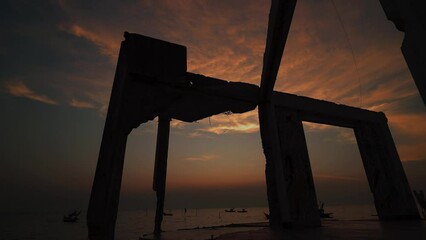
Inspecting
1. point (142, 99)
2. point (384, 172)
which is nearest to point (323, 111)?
point (384, 172)

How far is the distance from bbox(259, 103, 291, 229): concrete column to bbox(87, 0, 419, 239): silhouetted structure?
0.03m

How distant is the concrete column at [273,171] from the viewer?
304 inches

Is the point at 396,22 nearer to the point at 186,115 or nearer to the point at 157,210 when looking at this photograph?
the point at 186,115

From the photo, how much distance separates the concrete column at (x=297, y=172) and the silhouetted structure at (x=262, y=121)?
0.10 ft

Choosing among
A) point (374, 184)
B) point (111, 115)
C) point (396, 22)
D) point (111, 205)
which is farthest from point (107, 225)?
point (374, 184)

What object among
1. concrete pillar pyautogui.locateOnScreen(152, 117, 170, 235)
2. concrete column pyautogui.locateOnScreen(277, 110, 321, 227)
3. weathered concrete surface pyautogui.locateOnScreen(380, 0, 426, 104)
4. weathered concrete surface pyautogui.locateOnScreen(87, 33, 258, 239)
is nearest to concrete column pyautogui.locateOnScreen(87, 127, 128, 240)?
weathered concrete surface pyautogui.locateOnScreen(87, 33, 258, 239)

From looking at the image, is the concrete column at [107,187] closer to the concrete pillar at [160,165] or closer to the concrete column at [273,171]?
the concrete pillar at [160,165]

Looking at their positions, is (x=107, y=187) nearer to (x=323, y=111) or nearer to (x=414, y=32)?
(x=414, y=32)

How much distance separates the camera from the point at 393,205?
32.7ft

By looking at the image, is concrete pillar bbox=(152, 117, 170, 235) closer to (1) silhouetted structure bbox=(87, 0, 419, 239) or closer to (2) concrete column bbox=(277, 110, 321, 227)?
(1) silhouetted structure bbox=(87, 0, 419, 239)

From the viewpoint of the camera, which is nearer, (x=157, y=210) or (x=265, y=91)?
(x=265, y=91)

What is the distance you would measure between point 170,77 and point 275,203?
16.4 ft

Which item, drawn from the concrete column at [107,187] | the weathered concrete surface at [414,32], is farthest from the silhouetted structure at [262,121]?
the weathered concrete surface at [414,32]

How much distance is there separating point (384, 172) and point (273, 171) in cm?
556
